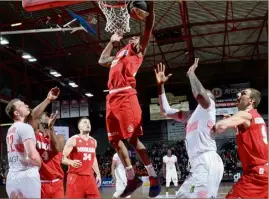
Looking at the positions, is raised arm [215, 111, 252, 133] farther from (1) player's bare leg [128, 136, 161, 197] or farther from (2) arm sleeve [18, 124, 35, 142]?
(2) arm sleeve [18, 124, 35, 142]

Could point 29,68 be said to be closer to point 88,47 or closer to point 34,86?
point 34,86

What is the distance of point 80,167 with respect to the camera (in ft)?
22.7

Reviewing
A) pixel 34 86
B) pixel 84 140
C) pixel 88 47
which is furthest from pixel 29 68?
pixel 84 140

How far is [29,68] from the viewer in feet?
73.7

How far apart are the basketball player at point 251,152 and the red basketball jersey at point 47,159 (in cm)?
269

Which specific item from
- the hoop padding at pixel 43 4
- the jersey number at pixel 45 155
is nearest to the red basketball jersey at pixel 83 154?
the jersey number at pixel 45 155

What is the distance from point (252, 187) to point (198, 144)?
0.82 meters

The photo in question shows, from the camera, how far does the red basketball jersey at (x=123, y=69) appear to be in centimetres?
482

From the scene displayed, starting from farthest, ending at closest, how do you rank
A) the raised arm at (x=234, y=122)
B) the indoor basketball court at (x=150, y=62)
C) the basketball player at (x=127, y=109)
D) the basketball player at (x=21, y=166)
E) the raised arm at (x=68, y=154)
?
the indoor basketball court at (x=150, y=62)
the raised arm at (x=68, y=154)
the basketball player at (x=21, y=166)
the basketball player at (x=127, y=109)
the raised arm at (x=234, y=122)

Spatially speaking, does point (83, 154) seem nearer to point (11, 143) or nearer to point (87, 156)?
point (87, 156)

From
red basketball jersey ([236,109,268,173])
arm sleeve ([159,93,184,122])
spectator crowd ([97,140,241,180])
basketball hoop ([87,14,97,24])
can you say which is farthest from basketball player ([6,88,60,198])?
spectator crowd ([97,140,241,180])

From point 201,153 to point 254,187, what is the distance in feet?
2.51

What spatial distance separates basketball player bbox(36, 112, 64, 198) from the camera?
5.88m

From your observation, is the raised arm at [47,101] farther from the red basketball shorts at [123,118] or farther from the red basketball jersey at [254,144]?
the red basketball jersey at [254,144]
